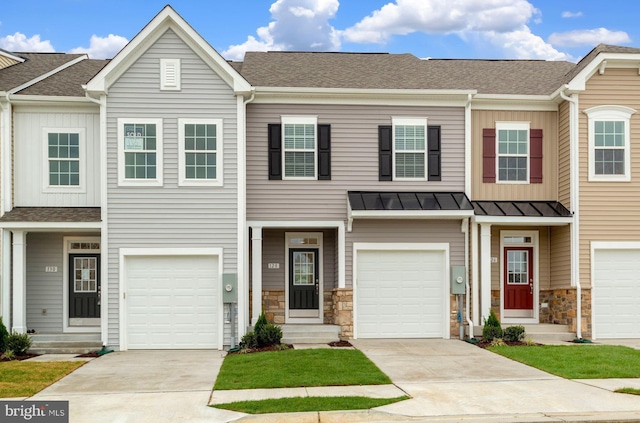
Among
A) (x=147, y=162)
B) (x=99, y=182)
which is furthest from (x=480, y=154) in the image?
(x=99, y=182)

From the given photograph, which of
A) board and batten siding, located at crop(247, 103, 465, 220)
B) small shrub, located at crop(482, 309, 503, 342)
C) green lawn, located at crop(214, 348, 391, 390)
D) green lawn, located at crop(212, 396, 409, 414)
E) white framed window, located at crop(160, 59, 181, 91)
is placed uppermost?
white framed window, located at crop(160, 59, 181, 91)

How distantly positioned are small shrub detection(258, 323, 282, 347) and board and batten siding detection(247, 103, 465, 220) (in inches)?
114

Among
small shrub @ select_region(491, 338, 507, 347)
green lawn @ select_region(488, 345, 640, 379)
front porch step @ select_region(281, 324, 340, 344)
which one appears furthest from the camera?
front porch step @ select_region(281, 324, 340, 344)

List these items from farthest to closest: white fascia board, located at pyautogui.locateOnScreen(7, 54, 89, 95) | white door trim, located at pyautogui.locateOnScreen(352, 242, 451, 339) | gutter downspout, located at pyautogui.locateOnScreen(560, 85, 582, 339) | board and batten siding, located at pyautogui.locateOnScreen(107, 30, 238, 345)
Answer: white door trim, located at pyautogui.locateOnScreen(352, 242, 451, 339), gutter downspout, located at pyautogui.locateOnScreen(560, 85, 582, 339), white fascia board, located at pyautogui.locateOnScreen(7, 54, 89, 95), board and batten siding, located at pyautogui.locateOnScreen(107, 30, 238, 345)

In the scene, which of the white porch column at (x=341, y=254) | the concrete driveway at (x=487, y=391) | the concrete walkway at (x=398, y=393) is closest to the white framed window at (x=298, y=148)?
the white porch column at (x=341, y=254)

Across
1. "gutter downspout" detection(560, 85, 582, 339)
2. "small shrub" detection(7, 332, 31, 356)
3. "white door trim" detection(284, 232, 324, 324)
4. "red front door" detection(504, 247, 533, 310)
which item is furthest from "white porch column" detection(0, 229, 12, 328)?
"gutter downspout" detection(560, 85, 582, 339)

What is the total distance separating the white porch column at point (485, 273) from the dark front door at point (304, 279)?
4211 millimetres

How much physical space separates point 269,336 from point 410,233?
4.46m

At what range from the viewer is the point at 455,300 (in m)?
19.0

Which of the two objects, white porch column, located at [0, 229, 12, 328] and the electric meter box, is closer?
white porch column, located at [0, 229, 12, 328]

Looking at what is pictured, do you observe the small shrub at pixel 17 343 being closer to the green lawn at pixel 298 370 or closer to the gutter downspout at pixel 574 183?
the green lawn at pixel 298 370

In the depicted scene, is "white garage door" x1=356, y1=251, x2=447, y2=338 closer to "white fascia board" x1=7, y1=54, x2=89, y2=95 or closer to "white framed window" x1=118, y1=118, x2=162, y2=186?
"white framed window" x1=118, y1=118, x2=162, y2=186

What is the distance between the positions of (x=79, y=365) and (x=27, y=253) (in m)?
5.12

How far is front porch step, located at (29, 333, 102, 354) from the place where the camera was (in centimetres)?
1733
